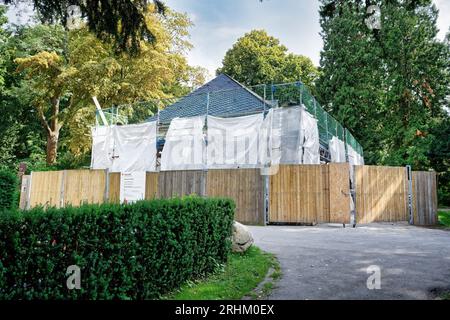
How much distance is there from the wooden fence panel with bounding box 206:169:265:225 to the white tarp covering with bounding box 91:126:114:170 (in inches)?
243

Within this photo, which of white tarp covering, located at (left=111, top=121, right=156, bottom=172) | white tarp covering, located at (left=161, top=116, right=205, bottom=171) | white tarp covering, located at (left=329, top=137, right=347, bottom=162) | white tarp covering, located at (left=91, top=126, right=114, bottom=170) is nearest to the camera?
white tarp covering, located at (left=161, top=116, right=205, bottom=171)

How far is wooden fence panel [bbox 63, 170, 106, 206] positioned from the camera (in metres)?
15.7

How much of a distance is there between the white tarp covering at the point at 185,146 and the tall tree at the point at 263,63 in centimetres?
1735

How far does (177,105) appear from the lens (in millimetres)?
18688

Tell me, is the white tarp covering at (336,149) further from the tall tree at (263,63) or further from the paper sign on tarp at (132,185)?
the tall tree at (263,63)

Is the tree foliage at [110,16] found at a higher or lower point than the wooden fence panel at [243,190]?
higher

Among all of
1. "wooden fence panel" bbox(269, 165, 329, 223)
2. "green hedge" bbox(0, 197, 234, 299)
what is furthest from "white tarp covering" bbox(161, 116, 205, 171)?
"green hedge" bbox(0, 197, 234, 299)

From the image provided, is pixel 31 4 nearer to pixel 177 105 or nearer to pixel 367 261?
pixel 367 261

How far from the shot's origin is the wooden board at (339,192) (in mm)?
11000

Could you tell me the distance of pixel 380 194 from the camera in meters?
11.7

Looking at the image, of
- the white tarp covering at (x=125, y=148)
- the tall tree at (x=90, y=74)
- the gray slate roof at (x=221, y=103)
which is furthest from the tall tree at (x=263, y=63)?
the white tarp covering at (x=125, y=148)

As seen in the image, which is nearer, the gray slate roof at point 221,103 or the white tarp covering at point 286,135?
the white tarp covering at point 286,135

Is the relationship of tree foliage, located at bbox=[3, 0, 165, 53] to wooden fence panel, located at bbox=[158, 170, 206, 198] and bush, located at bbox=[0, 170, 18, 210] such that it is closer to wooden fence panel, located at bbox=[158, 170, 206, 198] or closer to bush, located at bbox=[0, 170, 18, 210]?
wooden fence panel, located at bbox=[158, 170, 206, 198]

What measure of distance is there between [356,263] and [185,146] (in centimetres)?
966
